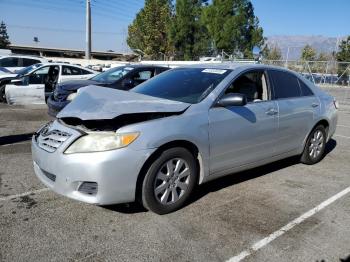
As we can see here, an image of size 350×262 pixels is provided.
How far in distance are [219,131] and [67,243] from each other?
6.52 ft

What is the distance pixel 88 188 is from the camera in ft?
12.0

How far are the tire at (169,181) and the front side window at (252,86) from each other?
1155 millimetres

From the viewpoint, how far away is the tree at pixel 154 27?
44969mm

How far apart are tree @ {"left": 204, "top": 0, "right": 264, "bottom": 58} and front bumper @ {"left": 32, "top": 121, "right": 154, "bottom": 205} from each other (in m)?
33.6

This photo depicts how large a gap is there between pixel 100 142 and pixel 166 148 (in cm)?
69

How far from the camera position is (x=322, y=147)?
6.44 metres

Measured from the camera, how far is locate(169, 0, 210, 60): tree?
132ft

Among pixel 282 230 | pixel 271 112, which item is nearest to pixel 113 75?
pixel 271 112

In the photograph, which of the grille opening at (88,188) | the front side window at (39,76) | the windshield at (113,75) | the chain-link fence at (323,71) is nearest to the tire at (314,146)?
the grille opening at (88,188)

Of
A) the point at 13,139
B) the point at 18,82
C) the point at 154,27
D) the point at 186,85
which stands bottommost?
the point at 13,139

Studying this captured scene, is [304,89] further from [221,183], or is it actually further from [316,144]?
[221,183]

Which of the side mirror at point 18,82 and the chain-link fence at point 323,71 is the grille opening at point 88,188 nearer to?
the side mirror at point 18,82

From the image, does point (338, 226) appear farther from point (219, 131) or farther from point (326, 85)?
point (326, 85)

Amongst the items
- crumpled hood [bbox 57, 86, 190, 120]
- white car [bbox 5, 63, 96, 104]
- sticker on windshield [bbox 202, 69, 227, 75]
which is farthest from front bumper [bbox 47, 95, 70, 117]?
sticker on windshield [bbox 202, 69, 227, 75]
